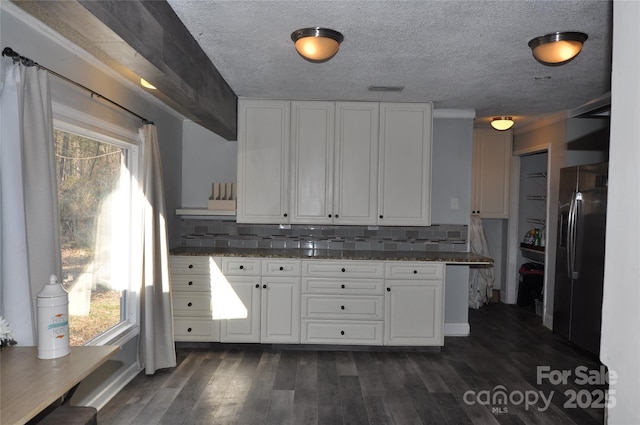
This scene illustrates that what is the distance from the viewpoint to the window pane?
8.96 ft

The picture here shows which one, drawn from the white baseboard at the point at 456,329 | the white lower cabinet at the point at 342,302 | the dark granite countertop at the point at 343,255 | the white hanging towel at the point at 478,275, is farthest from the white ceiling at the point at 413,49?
the white baseboard at the point at 456,329

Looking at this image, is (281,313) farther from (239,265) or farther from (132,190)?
(132,190)

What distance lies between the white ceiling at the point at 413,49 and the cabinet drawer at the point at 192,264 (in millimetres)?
1591

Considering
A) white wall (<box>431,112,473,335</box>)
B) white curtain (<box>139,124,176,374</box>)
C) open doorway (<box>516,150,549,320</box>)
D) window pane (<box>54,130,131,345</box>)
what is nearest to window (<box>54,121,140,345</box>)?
window pane (<box>54,130,131,345</box>)

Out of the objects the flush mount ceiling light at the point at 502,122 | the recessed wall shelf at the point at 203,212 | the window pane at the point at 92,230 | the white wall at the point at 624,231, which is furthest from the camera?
the flush mount ceiling light at the point at 502,122

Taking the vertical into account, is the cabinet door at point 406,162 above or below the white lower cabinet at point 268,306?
above

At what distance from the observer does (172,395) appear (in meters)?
3.14

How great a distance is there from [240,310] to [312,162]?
62.0 inches

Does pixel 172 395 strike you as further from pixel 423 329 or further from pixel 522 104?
pixel 522 104

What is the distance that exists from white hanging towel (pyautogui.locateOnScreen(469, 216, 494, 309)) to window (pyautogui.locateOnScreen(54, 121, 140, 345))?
14.2 feet

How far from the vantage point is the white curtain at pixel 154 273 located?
342 cm

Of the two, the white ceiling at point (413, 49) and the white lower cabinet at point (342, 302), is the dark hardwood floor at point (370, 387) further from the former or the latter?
the white ceiling at point (413, 49)

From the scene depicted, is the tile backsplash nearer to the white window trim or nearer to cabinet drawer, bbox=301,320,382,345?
cabinet drawer, bbox=301,320,382,345

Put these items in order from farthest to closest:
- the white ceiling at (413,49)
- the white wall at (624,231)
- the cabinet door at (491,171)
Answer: the cabinet door at (491,171)
the white ceiling at (413,49)
the white wall at (624,231)
